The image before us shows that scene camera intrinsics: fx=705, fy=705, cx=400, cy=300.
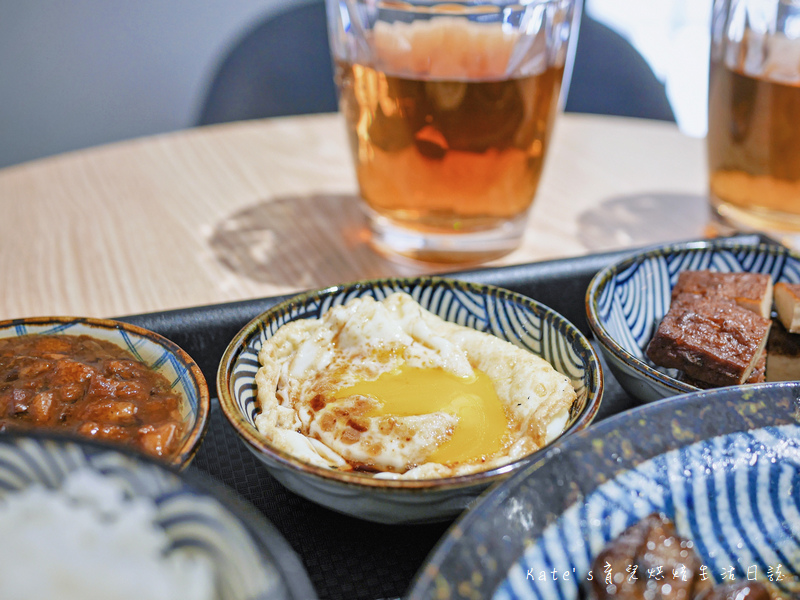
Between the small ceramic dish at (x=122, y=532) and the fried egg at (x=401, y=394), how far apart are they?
0.33 metres

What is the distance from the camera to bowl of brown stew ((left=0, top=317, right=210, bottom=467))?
946 millimetres

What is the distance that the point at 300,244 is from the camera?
1866mm

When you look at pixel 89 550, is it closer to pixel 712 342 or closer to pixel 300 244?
pixel 712 342

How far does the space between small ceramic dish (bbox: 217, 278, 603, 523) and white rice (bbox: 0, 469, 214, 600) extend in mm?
266

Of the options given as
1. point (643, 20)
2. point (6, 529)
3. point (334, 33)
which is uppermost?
point (334, 33)

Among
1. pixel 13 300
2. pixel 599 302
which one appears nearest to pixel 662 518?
pixel 599 302

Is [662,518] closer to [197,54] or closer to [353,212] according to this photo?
[353,212]

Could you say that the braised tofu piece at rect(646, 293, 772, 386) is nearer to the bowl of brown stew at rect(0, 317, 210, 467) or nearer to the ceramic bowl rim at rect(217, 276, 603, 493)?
the ceramic bowl rim at rect(217, 276, 603, 493)

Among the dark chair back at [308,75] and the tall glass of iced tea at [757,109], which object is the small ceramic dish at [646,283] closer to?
the tall glass of iced tea at [757,109]

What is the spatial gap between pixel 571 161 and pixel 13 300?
1.76 metres

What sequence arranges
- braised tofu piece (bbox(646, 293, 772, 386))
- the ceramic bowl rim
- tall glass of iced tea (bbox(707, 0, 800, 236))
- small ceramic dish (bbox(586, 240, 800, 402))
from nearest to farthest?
the ceramic bowl rim → braised tofu piece (bbox(646, 293, 772, 386)) → small ceramic dish (bbox(586, 240, 800, 402)) → tall glass of iced tea (bbox(707, 0, 800, 236))

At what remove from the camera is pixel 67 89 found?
401 centimetres

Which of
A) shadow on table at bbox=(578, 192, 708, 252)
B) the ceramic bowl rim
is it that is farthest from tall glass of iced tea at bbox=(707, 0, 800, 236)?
the ceramic bowl rim

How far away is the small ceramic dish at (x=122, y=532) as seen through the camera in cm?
61
